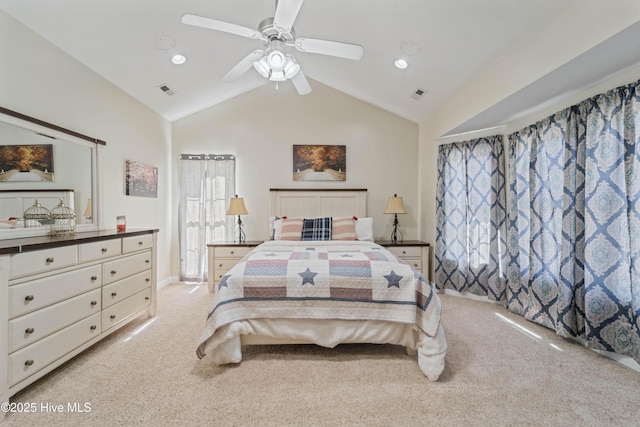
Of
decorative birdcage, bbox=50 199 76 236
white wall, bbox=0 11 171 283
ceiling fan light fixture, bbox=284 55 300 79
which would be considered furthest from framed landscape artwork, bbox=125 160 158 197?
ceiling fan light fixture, bbox=284 55 300 79

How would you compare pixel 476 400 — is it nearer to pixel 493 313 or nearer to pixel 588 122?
pixel 493 313

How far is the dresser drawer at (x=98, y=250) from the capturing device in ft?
6.73

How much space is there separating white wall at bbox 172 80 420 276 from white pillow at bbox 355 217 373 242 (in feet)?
1.52

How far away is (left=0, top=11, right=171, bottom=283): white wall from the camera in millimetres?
2115

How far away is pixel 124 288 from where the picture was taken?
249 cm

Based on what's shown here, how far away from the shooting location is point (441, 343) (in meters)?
1.90

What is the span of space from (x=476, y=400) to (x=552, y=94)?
101 inches

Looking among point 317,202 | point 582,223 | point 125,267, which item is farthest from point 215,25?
point 582,223

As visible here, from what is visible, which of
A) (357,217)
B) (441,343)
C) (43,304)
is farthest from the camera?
(357,217)

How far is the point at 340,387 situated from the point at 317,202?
2879mm

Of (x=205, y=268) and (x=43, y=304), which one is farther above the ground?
(x=43, y=304)

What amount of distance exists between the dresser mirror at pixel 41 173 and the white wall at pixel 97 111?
0.12 meters

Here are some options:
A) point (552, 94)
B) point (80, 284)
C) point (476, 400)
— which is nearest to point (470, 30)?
point (552, 94)

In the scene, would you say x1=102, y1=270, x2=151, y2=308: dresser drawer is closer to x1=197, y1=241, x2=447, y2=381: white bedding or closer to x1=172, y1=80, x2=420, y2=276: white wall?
x1=197, y1=241, x2=447, y2=381: white bedding
